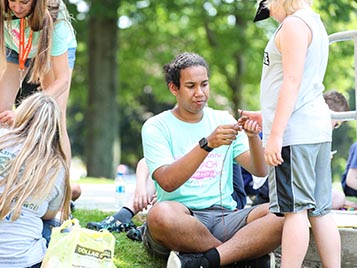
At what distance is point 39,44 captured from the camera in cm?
392

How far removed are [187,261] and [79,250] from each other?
0.75 metres

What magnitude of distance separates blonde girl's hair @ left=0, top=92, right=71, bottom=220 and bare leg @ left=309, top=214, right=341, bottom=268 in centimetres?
119

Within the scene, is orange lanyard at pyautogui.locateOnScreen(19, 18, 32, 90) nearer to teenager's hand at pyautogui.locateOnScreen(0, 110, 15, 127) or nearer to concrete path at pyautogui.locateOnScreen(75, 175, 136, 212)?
teenager's hand at pyautogui.locateOnScreen(0, 110, 15, 127)

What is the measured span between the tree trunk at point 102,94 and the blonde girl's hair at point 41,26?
9.04m

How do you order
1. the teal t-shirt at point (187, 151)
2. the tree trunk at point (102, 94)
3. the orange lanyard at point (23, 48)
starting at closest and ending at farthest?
the teal t-shirt at point (187, 151), the orange lanyard at point (23, 48), the tree trunk at point (102, 94)

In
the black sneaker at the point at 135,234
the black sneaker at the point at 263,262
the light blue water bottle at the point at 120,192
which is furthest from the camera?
the light blue water bottle at the point at 120,192

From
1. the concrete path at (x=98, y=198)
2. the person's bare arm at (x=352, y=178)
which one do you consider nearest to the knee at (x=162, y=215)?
the concrete path at (x=98, y=198)

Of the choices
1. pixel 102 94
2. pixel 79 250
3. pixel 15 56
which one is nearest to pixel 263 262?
pixel 79 250

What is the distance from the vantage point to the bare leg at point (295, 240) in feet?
10.3

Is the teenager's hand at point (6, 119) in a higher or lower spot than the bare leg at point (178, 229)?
higher

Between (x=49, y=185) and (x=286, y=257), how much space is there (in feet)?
3.66

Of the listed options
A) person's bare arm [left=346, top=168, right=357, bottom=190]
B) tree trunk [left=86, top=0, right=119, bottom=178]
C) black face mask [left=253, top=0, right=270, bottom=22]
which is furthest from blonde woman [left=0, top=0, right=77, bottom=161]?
tree trunk [left=86, top=0, right=119, bottom=178]

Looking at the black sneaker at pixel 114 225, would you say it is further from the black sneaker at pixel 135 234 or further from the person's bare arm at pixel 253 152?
the person's bare arm at pixel 253 152

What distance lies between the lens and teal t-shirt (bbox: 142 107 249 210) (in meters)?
3.74
